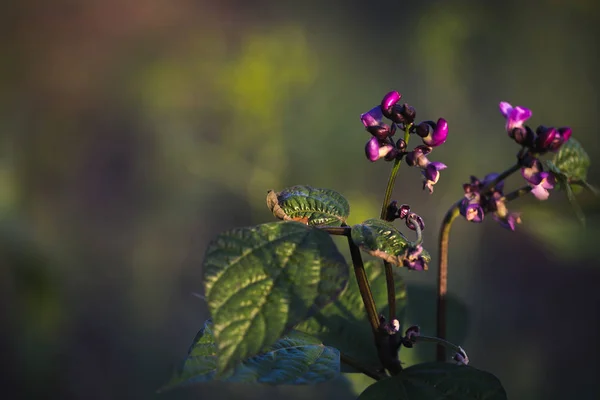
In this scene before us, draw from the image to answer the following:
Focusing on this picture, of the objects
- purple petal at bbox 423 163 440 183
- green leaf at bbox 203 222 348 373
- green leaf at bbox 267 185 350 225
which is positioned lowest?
green leaf at bbox 203 222 348 373

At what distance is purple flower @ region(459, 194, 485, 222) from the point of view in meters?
0.61

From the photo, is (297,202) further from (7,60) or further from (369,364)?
(7,60)

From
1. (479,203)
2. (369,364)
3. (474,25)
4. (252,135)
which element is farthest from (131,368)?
(474,25)

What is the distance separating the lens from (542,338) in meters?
1.86

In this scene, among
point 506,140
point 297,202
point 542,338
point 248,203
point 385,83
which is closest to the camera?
point 297,202

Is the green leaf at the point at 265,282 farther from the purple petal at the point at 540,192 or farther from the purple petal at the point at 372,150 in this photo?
the purple petal at the point at 540,192

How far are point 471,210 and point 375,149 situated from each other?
0.42 feet

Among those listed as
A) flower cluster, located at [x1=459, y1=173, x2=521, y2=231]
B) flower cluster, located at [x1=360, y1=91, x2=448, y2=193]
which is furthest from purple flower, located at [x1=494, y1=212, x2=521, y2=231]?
flower cluster, located at [x1=360, y1=91, x2=448, y2=193]

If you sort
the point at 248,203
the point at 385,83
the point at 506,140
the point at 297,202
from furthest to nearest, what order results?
the point at 385,83 < the point at 506,140 < the point at 248,203 < the point at 297,202

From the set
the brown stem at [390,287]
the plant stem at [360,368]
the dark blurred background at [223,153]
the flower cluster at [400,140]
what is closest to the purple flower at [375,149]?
the flower cluster at [400,140]

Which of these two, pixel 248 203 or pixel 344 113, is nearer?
pixel 248 203

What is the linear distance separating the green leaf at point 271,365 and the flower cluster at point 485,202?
0.20m

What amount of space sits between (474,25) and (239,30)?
3.22 ft

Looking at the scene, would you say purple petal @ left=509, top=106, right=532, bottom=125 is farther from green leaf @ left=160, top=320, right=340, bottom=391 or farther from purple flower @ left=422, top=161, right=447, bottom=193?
green leaf @ left=160, top=320, right=340, bottom=391
